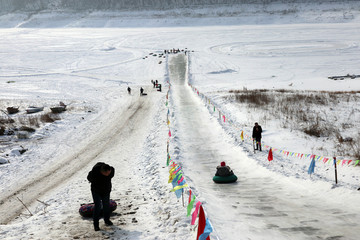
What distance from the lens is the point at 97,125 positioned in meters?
26.7

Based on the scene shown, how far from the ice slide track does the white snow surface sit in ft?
0.24

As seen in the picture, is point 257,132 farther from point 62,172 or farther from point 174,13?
point 174,13

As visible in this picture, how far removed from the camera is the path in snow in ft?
26.4

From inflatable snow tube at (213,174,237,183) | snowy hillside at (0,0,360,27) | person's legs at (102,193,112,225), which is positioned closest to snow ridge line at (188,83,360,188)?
inflatable snow tube at (213,174,237,183)

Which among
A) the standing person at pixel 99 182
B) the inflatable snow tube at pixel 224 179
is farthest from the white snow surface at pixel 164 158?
the standing person at pixel 99 182

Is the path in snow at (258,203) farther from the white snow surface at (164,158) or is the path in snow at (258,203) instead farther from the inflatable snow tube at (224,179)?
the inflatable snow tube at (224,179)

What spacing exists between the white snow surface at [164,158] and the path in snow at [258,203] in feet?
0.14

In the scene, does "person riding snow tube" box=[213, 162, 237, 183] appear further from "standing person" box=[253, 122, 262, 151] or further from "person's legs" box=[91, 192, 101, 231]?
"person's legs" box=[91, 192, 101, 231]

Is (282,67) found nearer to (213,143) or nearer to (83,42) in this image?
(213,143)

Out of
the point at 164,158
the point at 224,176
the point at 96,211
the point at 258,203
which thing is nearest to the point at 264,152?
the point at 224,176

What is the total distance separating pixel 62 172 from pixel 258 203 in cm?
1017

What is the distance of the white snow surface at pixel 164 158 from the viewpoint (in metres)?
8.81

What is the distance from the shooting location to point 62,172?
53.4ft

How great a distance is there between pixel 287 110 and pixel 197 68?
41.1 meters
